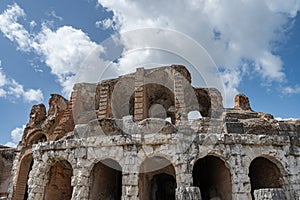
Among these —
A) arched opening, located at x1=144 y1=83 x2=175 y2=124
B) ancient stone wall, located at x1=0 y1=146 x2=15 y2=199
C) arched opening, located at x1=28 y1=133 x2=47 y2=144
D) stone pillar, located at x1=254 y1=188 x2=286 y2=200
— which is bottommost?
stone pillar, located at x1=254 y1=188 x2=286 y2=200

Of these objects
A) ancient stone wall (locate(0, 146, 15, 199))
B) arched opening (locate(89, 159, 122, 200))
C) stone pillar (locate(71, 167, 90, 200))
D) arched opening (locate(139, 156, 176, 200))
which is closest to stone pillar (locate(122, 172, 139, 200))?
arched opening (locate(139, 156, 176, 200))

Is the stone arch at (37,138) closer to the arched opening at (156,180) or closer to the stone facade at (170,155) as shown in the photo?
the stone facade at (170,155)

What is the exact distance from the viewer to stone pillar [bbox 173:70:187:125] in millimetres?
12966

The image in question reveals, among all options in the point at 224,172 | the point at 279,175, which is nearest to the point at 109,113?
the point at 224,172

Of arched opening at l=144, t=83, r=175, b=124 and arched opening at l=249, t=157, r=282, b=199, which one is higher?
arched opening at l=144, t=83, r=175, b=124

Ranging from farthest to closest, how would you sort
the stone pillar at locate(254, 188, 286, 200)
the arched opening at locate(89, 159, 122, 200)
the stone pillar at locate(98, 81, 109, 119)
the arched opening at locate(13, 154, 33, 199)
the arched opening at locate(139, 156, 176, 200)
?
the arched opening at locate(13, 154, 33, 199)
the stone pillar at locate(98, 81, 109, 119)
the arched opening at locate(139, 156, 176, 200)
the arched opening at locate(89, 159, 122, 200)
the stone pillar at locate(254, 188, 286, 200)

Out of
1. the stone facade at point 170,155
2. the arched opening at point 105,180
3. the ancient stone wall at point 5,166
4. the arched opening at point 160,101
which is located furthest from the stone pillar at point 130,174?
the ancient stone wall at point 5,166

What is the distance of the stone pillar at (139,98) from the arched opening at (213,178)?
14.2 feet

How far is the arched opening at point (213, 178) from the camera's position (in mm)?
10914

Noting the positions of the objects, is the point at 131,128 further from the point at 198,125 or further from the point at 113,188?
the point at 113,188

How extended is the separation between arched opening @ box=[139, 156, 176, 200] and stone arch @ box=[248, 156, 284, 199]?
3918 millimetres

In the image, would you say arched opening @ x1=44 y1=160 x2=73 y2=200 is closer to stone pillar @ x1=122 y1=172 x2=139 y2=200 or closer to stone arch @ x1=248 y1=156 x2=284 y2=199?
stone pillar @ x1=122 y1=172 x2=139 y2=200

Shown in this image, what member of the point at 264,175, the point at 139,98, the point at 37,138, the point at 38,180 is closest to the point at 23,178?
the point at 37,138

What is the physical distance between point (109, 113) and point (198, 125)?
18.6 feet
